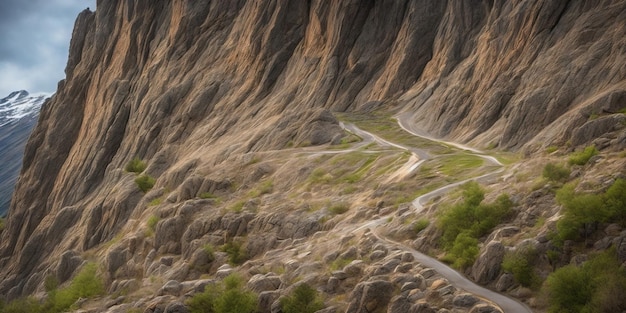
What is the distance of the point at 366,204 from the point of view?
38875 mm

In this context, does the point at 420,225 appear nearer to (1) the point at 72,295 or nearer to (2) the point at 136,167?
(1) the point at 72,295

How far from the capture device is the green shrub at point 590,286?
20219 mm

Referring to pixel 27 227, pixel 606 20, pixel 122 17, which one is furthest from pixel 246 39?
pixel 606 20

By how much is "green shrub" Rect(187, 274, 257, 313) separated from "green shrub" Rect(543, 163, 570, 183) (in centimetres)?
1362

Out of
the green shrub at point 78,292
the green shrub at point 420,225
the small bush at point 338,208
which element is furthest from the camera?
the green shrub at point 78,292

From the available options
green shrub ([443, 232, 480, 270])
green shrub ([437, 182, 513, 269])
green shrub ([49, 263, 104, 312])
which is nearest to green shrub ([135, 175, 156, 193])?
green shrub ([49, 263, 104, 312])

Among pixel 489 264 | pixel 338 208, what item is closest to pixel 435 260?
pixel 489 264

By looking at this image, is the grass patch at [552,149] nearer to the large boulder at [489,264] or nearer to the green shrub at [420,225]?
the green shrub at [420,225]

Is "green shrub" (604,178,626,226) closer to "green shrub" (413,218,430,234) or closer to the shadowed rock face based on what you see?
the shadowed rock face

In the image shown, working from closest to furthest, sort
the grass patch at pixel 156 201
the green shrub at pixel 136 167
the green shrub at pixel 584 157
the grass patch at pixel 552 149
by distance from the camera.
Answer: the green shrub at pixel 584 157
the grass patch at pixel 552 149
the grass patch at pixel 156 201
the green shrub at pixel 136 167

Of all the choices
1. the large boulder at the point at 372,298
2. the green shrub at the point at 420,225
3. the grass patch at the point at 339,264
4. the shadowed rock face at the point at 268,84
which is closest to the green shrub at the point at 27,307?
the shadowed rock face at the point at 268,84

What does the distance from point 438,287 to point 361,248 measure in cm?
662

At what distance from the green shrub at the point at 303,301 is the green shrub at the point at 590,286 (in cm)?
926

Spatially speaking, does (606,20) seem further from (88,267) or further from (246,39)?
(246,39)
